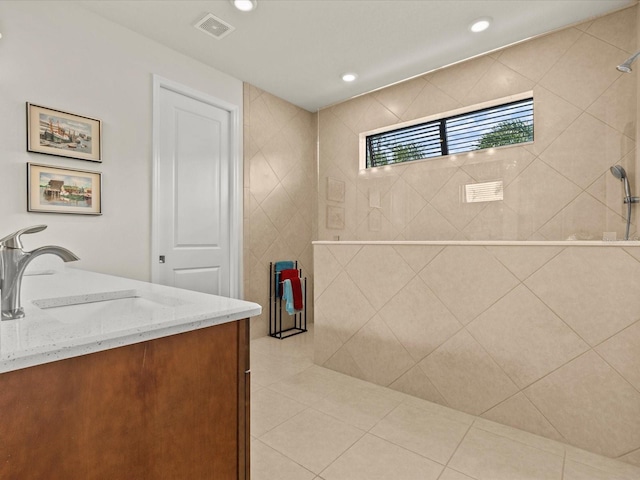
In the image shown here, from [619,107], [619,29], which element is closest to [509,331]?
[619,107]

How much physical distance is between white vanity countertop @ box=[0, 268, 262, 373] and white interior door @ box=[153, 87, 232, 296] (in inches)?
55.3

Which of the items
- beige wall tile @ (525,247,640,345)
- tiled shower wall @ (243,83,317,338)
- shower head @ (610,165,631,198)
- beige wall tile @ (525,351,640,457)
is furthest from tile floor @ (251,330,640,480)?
shower head @ (610,165,631,198)

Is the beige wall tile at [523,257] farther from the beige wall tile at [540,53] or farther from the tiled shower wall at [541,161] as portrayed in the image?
the beige wall tile at [540,53]

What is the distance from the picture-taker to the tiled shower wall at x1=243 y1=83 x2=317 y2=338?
320 cm

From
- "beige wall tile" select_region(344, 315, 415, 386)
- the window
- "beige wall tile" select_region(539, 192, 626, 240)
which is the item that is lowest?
"beige wall tile" select_region(344, 315, 415, 386)

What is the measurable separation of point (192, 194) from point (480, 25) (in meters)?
2.42

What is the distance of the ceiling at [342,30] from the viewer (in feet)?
7.00

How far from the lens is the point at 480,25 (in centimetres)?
230

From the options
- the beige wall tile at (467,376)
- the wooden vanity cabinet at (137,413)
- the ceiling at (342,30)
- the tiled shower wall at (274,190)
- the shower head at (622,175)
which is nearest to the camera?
the wooden vanity cabinet at (137,413)

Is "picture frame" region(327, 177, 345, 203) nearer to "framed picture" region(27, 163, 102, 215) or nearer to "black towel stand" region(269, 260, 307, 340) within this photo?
"black towel stand" region(269, 260, 307, 340)

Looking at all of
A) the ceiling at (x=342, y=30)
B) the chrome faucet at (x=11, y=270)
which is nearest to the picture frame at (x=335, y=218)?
the ceiling at (x=342, y=30)

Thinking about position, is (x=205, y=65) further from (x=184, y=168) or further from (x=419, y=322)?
(x=419, y=322)

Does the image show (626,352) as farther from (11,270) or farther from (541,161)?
(11,270)

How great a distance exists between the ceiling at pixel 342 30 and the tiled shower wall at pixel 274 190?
0.47 metres
